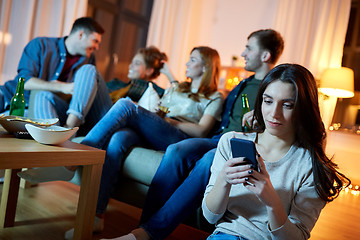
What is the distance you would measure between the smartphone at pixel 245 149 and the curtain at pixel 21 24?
10.2 feet

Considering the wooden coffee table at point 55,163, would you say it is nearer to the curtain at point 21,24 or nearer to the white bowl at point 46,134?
the white bowl at point 46,134

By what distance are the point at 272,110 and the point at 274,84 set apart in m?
0.08

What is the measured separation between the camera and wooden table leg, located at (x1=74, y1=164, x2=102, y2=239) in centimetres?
125

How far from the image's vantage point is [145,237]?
50.1 inches

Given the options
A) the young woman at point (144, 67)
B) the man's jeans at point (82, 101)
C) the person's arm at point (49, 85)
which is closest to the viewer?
the man's jeans at point (82, 101)

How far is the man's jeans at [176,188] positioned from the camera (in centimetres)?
129

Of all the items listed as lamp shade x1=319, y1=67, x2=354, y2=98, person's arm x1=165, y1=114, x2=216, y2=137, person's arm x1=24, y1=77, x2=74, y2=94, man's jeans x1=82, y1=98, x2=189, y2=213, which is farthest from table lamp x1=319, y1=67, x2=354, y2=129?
person's arm x1=24, y1=77, x2=74, y2=94

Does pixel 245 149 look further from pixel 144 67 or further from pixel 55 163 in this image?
pixel 144 67

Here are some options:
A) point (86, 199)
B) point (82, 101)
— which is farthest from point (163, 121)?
point (86, 199)

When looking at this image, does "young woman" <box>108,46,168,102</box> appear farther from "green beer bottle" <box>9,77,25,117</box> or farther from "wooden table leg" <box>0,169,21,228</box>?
"wooden table leg" <box>0,169,21,228</box>

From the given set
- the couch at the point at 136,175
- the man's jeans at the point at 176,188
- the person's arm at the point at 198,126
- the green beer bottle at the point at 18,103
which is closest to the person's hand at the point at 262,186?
the man's jeans at the point at 176,188

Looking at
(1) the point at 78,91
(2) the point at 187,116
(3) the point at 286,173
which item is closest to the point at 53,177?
(1) the point at 78,91

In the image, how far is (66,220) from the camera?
65.6 inches

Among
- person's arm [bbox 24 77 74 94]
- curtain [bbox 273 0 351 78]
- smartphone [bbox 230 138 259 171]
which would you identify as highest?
curtain [bbox 273 0 351 78]
